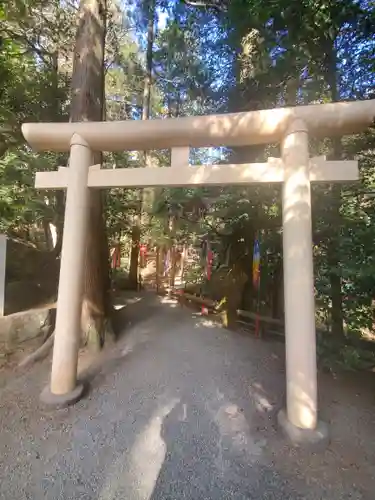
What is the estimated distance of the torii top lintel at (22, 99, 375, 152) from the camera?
112 inches

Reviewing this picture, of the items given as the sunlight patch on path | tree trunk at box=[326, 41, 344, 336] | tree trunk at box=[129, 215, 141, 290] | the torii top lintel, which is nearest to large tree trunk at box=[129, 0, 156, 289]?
tree trunk at box=[129, 215, 141, 290]

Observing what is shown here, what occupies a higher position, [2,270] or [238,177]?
[238,177]

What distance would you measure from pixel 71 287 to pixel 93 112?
311 centimetres

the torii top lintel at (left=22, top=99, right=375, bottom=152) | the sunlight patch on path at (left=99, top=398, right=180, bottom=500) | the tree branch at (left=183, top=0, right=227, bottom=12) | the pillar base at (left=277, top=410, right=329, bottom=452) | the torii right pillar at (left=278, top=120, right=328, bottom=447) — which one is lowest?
the sunlight patch on path at (left=99, top=398, right=180, bottom=500)

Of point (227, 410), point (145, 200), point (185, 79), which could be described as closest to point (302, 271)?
point (227, 410)

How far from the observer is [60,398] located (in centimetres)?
316

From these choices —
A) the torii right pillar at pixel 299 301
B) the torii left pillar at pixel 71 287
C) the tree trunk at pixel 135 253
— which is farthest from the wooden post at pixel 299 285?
the tree trunk at pixel 135 253

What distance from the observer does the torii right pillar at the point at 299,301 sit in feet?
8.73

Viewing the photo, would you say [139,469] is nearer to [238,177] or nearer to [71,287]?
[71,287]

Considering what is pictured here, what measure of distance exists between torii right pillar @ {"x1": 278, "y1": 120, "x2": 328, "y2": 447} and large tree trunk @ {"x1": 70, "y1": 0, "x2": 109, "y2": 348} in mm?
3037

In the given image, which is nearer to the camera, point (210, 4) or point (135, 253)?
point (210, 4)

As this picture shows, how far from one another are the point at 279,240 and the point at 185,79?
17.5ft

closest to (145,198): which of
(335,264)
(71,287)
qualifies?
(71,287)

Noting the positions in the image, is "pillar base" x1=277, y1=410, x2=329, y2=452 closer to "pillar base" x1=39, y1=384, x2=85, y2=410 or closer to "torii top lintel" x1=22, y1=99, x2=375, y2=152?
"pillar base" x1=39, y1=384, x2=85, y2=410
